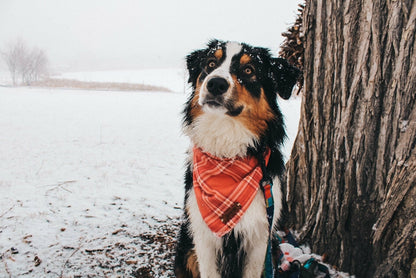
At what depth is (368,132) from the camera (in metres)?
1.98

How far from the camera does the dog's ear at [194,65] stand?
268 cm

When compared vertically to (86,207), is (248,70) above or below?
above

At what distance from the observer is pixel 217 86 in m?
2.00

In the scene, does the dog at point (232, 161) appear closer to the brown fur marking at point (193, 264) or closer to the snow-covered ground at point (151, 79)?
the brown fur marking at point (193, 264)

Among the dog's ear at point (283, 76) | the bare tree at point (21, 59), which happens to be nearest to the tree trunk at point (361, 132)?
the dog's ear at point (283, 76)

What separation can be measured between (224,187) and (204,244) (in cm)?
49

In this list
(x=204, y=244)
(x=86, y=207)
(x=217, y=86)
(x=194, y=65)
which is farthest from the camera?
(x=86, y=207)

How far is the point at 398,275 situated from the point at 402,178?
0.73m

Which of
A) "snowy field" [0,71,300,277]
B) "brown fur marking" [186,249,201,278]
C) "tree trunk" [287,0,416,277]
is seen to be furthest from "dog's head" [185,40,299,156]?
"brown fur marking" [186,249,201,278]

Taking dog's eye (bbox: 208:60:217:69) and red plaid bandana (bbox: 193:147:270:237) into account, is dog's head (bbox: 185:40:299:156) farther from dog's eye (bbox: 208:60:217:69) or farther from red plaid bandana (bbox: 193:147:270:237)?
red plaid bandana (bbox: 193:147:270:237)

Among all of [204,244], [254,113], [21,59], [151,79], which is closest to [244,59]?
[254,113]

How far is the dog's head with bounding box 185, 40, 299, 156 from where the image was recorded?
205 centimetres

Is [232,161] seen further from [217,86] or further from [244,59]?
[244,59]

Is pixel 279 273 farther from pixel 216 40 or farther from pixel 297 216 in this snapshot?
pixel 216 40
